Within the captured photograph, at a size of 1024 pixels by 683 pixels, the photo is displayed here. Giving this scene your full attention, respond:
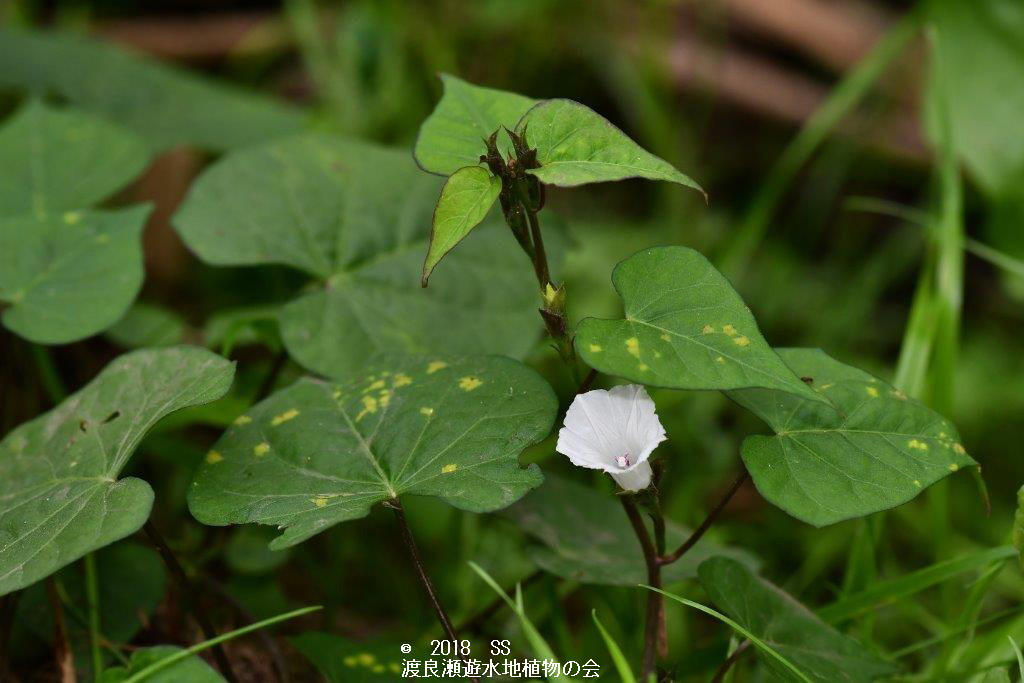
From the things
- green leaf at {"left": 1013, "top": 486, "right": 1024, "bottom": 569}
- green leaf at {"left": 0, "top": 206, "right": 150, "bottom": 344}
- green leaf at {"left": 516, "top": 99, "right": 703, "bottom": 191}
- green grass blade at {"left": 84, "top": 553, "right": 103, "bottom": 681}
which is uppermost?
green leaf at {"left": 516, "top": 99, "right": 703, "bottom": 191}

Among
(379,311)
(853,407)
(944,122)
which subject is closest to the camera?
(853,407)

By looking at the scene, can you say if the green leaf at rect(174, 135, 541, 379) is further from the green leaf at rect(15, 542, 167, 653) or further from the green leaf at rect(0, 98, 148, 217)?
the green leaf at rect(15, 542, 167, 653)

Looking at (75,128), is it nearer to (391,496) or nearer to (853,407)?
(391,496)

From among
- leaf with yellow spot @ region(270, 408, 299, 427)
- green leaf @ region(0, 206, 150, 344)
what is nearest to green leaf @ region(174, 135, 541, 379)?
green leaf @ region(0, 206, 150, 344)

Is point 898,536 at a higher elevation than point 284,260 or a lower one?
lower

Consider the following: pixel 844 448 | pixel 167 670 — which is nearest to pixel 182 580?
pixel 167 670

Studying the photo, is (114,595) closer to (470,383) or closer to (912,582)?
(470,383)

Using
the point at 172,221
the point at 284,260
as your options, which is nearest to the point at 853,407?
the point at 284,260

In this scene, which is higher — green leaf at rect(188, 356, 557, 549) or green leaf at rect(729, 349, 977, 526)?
green leaf at rect(729, 349, 977, 526)
